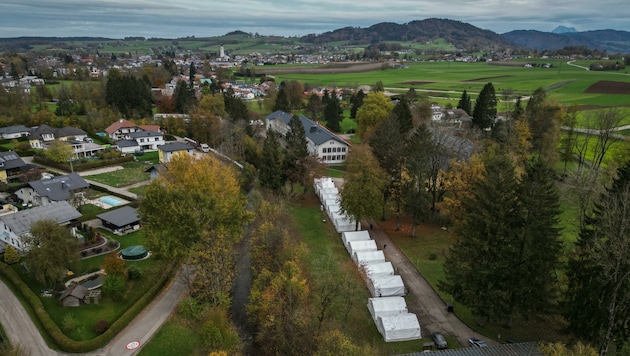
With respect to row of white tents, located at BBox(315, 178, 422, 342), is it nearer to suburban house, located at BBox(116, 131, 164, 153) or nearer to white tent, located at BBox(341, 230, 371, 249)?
white tent, located at BBox(341, 230, 371, 249)

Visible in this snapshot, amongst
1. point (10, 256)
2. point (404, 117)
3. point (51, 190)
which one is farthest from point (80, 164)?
point (404, 117)

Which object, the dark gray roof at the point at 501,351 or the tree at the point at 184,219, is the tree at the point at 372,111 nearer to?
the tree at the point at 184,219

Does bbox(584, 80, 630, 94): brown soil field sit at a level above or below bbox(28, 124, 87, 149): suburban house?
above

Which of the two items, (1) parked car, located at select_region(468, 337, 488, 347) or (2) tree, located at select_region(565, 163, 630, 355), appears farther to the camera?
(1) parked car, located at select_region(468, 337, 488, 347)

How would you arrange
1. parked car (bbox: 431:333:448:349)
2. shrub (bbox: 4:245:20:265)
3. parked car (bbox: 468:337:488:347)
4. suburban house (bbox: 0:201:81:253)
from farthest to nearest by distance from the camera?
suburban house (bbox: 0:201:81:253)
shrub (bbox: 4:245:20:265)
parked car (bbox: 431:333:448:349)
parked car (bbox: 468:337:488:347)

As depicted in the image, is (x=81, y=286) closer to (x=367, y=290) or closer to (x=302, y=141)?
(x=367, y=290)

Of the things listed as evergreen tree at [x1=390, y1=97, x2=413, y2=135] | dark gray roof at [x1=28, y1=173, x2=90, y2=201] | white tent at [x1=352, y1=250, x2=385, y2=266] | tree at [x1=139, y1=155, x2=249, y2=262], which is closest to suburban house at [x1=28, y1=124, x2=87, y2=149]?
dark gray roof at [x1=28, y1=173, x2=90, y2=201]

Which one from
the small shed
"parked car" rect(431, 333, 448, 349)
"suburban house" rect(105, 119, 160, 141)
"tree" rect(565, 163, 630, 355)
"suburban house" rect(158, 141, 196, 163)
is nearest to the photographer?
"tree" rect(565, 163, 630, 355)

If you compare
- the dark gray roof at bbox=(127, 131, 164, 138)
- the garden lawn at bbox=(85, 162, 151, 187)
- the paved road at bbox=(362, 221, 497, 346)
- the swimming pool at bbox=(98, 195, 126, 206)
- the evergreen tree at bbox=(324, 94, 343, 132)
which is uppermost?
the evergreen tree at bbox=(324, 94, 343, 132)

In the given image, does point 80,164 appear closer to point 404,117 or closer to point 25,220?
point 25,220
